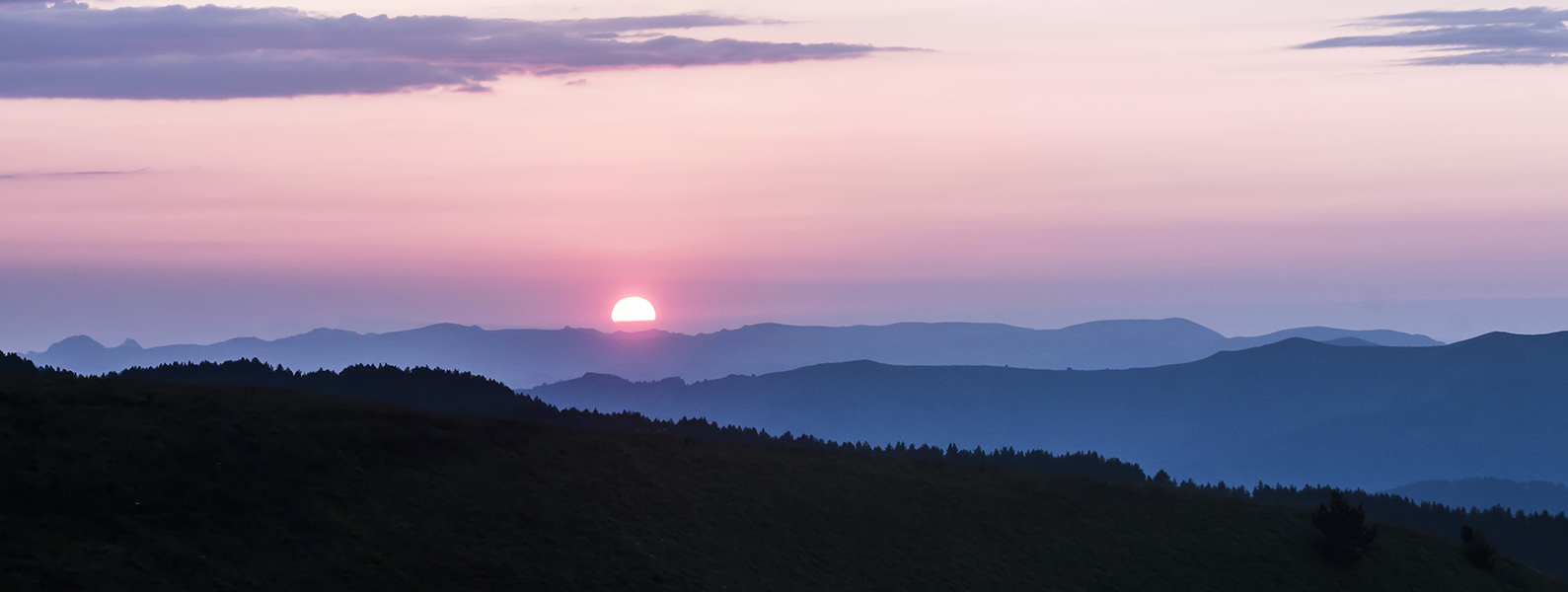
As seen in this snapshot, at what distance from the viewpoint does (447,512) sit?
42125 mm

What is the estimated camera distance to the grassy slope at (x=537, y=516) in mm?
34000

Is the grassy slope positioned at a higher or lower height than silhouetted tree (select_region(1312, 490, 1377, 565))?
higher

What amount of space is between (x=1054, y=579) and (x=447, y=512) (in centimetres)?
2638

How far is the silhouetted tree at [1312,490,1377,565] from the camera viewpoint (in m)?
61.5

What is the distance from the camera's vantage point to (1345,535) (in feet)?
203

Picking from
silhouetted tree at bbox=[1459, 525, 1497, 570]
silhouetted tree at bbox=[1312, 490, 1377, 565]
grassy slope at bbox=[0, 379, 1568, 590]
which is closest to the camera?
grassy slope at bbox=[0, 379, 1568, 590]

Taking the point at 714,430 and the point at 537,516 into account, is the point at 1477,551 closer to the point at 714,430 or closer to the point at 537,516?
the point at 537,516

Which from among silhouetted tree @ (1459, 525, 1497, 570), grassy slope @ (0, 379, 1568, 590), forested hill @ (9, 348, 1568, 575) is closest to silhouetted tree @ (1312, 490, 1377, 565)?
grassy slope @ (0, 379, 1568, 590)

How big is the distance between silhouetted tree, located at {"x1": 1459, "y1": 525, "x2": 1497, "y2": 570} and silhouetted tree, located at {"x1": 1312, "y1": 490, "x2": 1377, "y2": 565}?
814 centimetres

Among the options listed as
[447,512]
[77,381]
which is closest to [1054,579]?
[447,512]

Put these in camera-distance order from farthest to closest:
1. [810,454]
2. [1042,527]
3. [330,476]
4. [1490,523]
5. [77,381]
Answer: [1490,523] → [810,454] → [1042,527] → [77,381] → [330,476]

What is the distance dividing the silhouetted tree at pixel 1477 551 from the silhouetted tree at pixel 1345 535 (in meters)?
8.14

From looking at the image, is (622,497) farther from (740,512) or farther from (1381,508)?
(1381,508)

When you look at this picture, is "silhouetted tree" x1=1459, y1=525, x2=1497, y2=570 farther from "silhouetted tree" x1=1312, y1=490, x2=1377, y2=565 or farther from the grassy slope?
"silhouetted tree" x1=1312, y1=490, x2=1377, y2=565
